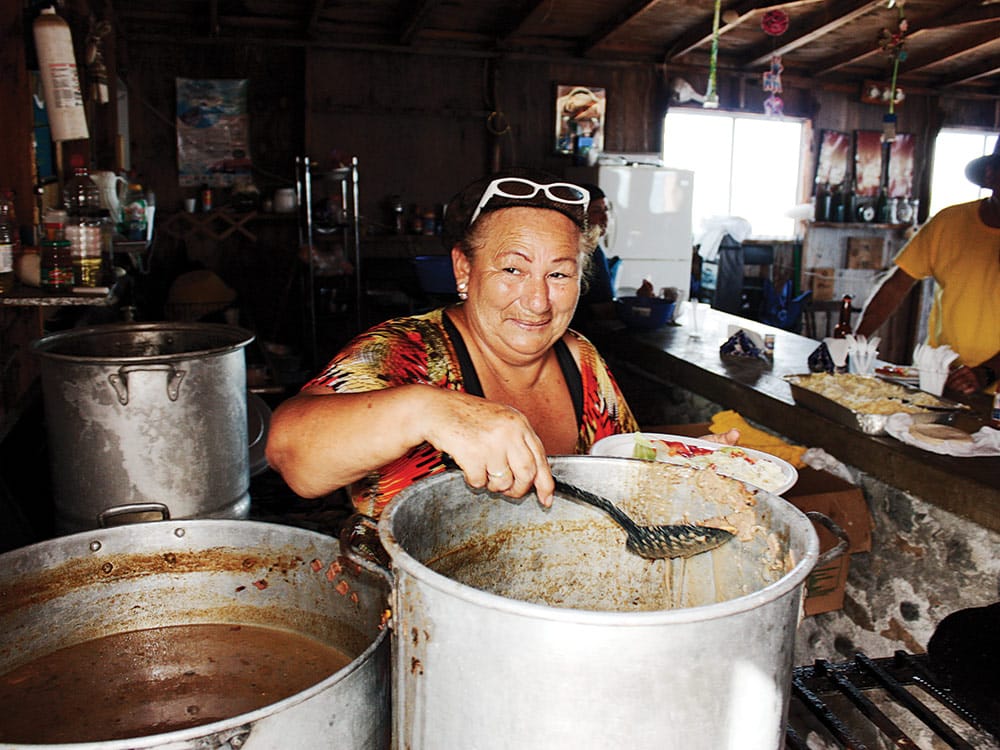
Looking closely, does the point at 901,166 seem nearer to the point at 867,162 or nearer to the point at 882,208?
the point at 867,162

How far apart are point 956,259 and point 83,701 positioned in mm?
4075

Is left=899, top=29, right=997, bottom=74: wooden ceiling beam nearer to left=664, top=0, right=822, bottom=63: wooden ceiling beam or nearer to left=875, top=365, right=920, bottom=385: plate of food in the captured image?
left=664, top=0, right=822, bottom=63: wooden ceiling beam

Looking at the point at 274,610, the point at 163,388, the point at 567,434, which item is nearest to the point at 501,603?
the point at 274,610

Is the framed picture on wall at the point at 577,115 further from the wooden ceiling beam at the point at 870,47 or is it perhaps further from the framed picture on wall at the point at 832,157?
the framed picture on wall at the point at 832,157

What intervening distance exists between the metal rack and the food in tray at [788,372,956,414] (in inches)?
205

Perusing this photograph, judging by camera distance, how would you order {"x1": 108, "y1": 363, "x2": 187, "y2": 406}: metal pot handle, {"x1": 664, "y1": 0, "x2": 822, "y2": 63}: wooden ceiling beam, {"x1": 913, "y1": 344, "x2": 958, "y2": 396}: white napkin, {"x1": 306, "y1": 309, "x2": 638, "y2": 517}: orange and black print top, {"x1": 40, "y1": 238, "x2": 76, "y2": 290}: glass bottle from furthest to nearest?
1. {"x1": 664, "y1": 0, "x2": 822, "y2": 63}: wooden ceiling beam
2. {"x1": 913, "y1": 344, "x2": 958, "y2": 396}: white napkin
3. {"x1": 40, "y1": 238, "x2": 76, "y2": 290}: glass bottle
4. {"x1": 108, "y1": 363, "x2": 187, "y2": 406}: metal pot handle
5. {"x1": 306, "y1": 309, "x2": 638, "y2": 517}: orange and black print top

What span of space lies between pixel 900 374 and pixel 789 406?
A: 70 cm

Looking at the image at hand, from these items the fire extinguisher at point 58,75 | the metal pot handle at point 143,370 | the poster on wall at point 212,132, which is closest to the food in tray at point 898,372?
the metal pot handle at point 143,370

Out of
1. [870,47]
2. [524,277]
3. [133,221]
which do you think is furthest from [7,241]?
[870,47]

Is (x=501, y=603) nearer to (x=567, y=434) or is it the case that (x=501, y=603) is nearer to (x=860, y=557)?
(x=567, y=434)

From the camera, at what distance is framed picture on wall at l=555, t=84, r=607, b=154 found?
8.62 metres

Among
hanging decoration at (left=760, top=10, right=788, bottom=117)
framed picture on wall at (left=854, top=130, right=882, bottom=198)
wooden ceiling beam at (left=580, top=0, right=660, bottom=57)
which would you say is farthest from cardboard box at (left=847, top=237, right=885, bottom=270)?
wooden ceiling beam at (left=580, top=0, right=660, bottom=57)

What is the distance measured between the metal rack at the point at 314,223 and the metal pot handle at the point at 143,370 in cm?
523

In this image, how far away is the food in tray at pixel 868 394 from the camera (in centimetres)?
279
